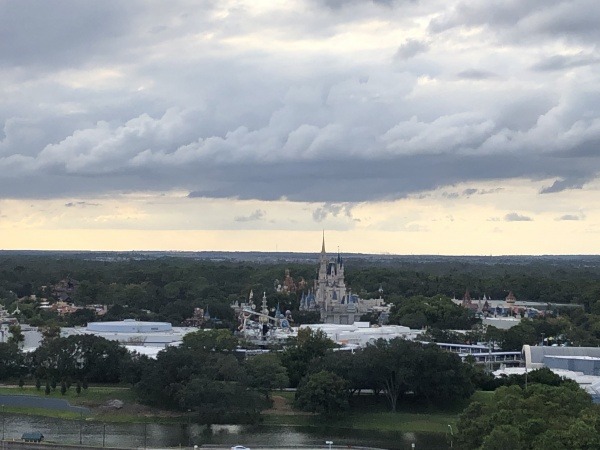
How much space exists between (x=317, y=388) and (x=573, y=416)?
20.7 m

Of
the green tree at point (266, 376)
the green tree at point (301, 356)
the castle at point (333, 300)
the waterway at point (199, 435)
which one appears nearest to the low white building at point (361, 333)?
the castle at point (333, 300)

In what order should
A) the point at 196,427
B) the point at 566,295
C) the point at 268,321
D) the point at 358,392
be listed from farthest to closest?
the point at 566,295, the point at 268,321, the point at 358,392, the point at 196,427

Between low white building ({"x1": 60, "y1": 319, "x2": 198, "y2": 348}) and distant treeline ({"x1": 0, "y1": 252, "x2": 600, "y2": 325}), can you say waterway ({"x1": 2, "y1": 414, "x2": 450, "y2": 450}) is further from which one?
distant treeline ({"x1": 0, "y1": 252, "x2": 600, "y2": 325})

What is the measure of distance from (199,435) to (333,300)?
76.9 metres

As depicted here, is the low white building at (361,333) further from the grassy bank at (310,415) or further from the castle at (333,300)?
the grassy bank at (310,415)

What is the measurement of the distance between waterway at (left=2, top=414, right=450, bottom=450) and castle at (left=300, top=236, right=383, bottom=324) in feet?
224

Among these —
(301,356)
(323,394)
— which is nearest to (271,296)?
(301,356)

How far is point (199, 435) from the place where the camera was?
67188 mm

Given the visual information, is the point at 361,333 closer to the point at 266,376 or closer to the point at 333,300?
the point at 333,300

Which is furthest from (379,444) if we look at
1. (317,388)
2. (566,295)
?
(566,295)

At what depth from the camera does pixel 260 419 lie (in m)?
72.1

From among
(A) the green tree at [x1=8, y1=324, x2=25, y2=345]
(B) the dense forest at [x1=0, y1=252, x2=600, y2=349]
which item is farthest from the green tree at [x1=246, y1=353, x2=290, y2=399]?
(B) the dense forest at [x1=0, y1=252, x2=600, y2=349]

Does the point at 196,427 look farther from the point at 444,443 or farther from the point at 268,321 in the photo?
the point at 268,321

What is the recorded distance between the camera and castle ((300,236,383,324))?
456 feet
